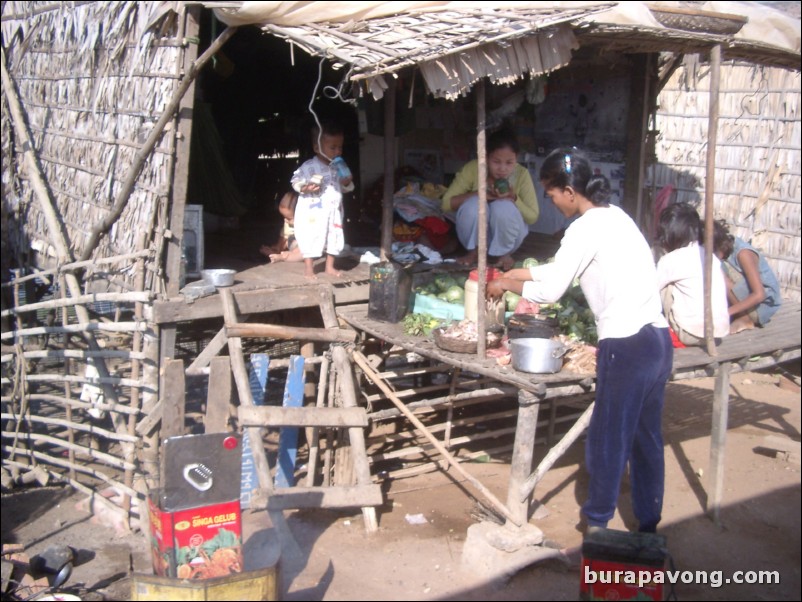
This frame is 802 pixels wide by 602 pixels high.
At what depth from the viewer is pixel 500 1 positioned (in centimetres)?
852

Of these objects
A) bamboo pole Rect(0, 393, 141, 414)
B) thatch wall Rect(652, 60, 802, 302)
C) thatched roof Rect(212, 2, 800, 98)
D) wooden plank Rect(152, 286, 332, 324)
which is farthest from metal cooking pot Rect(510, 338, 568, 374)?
thatch wall Rect(652, 60, 802, 302)

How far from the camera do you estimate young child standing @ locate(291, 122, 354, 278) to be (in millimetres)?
5758

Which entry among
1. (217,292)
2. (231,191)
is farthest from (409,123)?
(217,292)

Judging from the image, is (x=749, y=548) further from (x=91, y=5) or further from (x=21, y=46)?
(x=21, y=46)

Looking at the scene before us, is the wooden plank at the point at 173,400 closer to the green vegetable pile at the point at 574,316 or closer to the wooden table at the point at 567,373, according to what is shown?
the wooden table at the point at 567,373

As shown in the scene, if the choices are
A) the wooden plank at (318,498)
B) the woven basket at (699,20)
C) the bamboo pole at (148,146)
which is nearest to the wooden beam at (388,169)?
the bamboo pole at (148,146)

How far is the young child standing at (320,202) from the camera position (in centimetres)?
576

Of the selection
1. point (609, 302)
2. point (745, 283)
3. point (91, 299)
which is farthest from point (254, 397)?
point (745, 283)

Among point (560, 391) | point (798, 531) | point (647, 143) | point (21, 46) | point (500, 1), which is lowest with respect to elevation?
point (798, 531)

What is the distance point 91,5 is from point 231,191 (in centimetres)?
196

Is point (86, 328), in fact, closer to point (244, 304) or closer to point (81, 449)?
point (81, 449)

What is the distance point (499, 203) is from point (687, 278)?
5.12ft

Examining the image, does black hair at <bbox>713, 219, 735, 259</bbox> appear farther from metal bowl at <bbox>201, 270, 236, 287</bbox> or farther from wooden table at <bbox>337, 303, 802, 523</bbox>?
metal bowl at <bbox>201, 270, 236, 287</bbox>

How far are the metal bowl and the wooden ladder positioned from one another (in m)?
0.23
